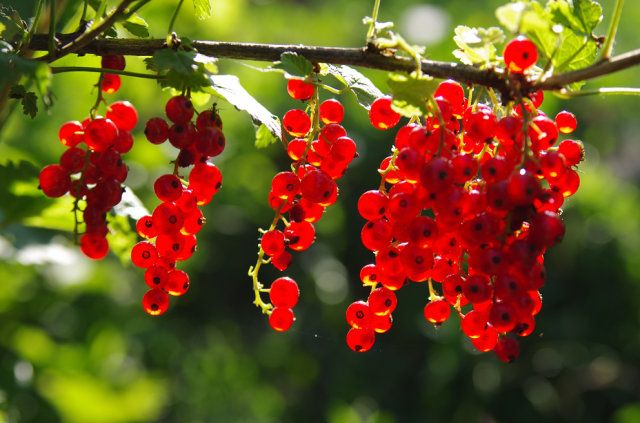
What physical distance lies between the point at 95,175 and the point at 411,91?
0.50m

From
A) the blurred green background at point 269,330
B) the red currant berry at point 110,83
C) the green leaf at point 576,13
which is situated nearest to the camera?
the green leaf at point 576,13

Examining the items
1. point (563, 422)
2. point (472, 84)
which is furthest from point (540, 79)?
point (563, 422)

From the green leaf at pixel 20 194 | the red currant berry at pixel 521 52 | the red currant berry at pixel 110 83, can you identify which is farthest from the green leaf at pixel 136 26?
the red currant berry at pixel 521 52

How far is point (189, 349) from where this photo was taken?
4.16 m

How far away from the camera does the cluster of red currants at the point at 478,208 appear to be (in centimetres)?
85

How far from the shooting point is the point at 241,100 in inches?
39.4

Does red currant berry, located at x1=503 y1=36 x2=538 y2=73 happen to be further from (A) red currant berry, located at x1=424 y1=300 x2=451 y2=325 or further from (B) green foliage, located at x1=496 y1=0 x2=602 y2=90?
(A) red currant berry, located at x1=424 y1=300 x2=451 y2=325

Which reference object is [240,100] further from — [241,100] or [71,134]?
[71,134]

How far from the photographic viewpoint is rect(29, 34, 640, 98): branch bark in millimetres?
927

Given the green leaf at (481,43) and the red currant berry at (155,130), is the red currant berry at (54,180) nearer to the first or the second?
the red currant berry at (155,130)

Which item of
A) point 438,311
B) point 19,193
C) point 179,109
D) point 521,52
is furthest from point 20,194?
point 521,52

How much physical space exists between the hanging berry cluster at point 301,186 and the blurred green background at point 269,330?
1.45 meters

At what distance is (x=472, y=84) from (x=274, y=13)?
597cm

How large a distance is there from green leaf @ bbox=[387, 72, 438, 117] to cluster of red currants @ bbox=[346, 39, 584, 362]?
0.07ft
